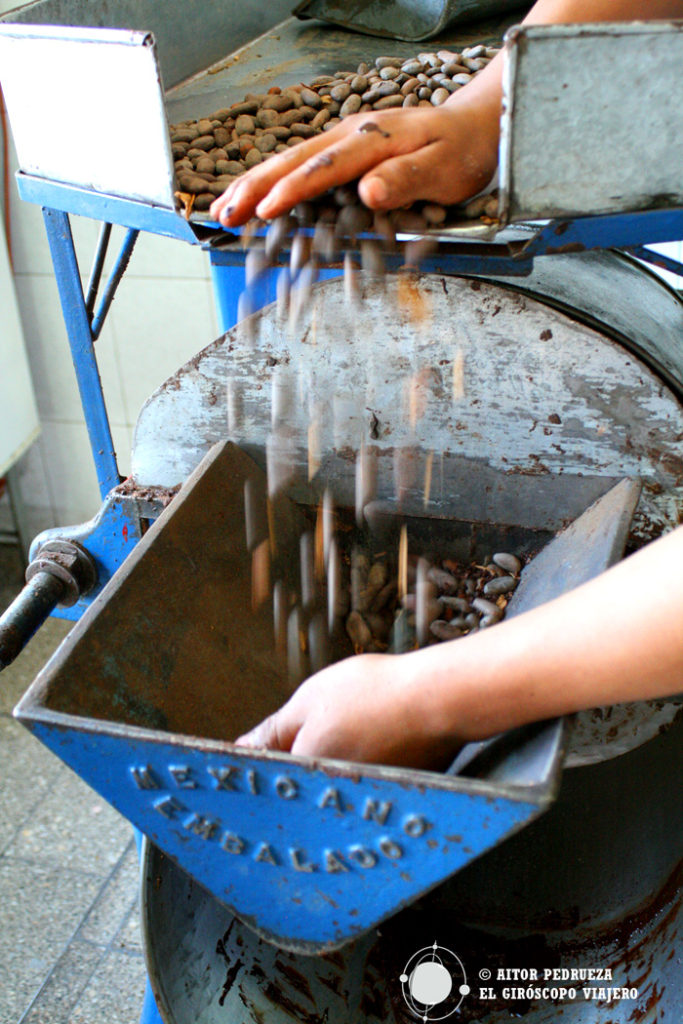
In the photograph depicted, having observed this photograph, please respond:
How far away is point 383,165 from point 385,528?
471 mm

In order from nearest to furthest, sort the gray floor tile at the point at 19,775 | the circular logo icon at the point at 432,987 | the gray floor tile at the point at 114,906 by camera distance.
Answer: the circular logo icon at the point at 432,987 < the gray floor tile at the point at 114,906 < the gray floor tile at the point at 19,775

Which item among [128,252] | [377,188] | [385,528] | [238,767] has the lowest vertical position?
[385,528]

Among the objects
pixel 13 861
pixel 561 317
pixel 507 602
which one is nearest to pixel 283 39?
pixel 561 317

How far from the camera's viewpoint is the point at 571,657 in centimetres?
70

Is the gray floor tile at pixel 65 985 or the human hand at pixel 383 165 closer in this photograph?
the human hand at pixel 383 165

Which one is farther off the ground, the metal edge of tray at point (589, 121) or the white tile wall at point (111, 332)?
the metal edge of tray at point (589, 121)

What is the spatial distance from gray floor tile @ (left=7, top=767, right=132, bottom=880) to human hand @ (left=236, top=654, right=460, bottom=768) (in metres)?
1.36

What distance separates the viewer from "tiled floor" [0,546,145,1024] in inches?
64.2

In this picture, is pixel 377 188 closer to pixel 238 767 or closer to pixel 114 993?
pixel 238 767

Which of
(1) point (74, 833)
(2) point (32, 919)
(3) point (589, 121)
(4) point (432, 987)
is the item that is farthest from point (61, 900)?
(3) point (589, 121)

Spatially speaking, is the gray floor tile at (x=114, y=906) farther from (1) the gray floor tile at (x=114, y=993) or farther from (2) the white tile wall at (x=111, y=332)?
(2) the white tile wall at (x=111, y=332)

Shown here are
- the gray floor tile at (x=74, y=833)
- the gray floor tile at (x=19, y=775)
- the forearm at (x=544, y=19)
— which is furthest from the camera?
the gray floor tile at (x=19, y=775)

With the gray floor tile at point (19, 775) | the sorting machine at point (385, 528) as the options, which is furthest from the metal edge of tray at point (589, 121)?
the gray floor tile at point (19, 775)

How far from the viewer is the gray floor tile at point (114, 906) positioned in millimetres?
1758
